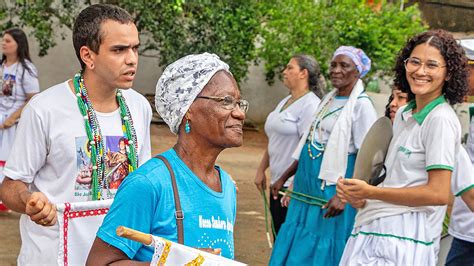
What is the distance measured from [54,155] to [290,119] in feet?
13.1

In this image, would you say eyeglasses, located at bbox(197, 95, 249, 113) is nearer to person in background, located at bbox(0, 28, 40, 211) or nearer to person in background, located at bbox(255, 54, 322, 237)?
person in background, located at bbox(255, 54, 322, 237)

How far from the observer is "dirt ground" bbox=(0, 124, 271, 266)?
8477 mm

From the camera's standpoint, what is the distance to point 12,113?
371 inches

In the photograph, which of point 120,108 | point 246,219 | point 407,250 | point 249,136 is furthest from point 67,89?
point 249,136

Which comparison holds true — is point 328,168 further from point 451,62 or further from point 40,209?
point 40,209

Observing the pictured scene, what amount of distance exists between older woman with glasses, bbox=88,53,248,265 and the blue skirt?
3.63 meters

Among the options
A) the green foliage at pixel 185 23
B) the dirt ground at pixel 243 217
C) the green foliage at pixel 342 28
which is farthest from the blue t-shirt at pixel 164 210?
the green foliage at pixel 342 28

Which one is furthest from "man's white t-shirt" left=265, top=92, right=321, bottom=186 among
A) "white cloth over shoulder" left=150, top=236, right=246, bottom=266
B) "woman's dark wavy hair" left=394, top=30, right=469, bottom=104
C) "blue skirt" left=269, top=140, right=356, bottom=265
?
"white cloth over shoulder" left=150, top=236, right=246, bottom=266

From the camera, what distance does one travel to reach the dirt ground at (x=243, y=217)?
8477 mm

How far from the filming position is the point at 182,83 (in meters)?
2.98

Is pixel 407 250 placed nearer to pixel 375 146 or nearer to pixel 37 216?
pixel 375 146

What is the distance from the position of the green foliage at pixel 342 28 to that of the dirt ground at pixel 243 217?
2.22m

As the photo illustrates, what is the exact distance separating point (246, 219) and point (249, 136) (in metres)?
8.88

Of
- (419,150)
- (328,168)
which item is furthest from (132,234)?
(328,168)
